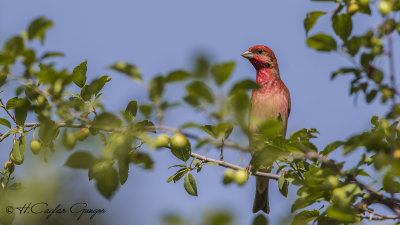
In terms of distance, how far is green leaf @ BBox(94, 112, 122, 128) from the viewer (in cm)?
268

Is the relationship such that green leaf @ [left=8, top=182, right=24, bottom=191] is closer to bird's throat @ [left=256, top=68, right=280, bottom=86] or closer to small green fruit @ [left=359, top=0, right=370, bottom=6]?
small green fruit @ [left=359, top=0, right=370, bottom=6]

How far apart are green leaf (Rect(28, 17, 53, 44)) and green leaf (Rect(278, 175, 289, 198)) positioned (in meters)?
2.33

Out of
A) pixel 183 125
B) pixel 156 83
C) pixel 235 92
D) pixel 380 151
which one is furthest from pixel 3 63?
pixel 380 151

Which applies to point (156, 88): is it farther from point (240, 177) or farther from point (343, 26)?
point (343, 26)

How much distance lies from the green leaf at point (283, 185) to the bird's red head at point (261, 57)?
3704mm

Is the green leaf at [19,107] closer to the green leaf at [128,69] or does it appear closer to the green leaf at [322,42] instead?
the green leaf at [128,69]

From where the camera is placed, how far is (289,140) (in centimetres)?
329

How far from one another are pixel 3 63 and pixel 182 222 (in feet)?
4.17

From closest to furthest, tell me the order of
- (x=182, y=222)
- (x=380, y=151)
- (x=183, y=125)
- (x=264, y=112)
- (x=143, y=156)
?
(x=182, y=222), (x=183, y=125), (x=143, y=156), (x=380, y=151), (x=264, y=112)

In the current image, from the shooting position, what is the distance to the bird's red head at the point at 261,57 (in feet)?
26.5

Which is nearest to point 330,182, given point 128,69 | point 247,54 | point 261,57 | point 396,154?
point 396,154

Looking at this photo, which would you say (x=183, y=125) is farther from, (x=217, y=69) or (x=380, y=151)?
(x=380, y=151)

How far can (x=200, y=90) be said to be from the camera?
2447 mm

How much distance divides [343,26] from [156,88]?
125 centimetres
